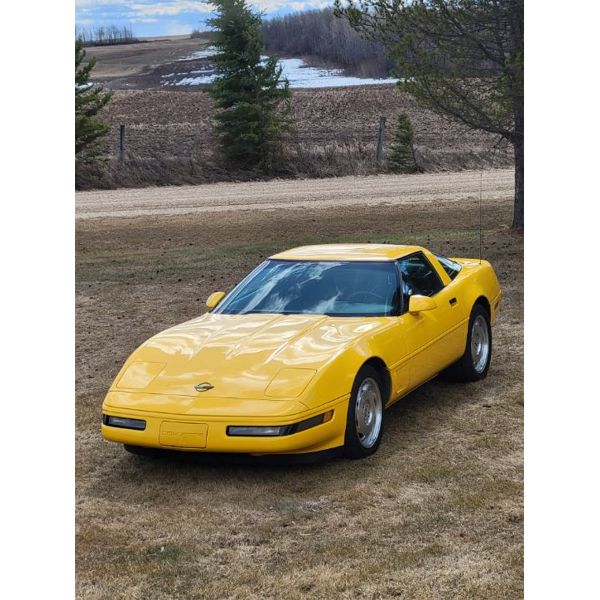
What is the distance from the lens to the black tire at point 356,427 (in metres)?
5.02

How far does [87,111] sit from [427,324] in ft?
9.46

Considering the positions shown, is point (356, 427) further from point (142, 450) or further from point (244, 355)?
point (142, 450)

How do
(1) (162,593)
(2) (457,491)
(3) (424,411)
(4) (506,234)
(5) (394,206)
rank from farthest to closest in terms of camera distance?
(5) (394,206)
(4) (506,234)
(3) (424,411)
(2) (457,491)
(1) (162,593)

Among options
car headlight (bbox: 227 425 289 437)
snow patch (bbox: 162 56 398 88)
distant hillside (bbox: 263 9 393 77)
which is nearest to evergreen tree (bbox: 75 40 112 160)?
snow patch (bbox: 162 56 398 88)

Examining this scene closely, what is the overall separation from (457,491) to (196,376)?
1.29 m

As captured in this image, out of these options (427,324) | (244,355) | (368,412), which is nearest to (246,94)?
(427,324)

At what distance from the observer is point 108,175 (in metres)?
7.15

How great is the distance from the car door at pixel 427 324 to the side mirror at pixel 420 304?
82mm

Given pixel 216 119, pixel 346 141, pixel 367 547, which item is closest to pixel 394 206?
pixel 346 141

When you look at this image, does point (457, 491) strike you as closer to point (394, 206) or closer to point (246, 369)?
point (246, 369)

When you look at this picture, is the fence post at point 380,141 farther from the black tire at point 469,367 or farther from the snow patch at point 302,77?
the black tire at point 469,367

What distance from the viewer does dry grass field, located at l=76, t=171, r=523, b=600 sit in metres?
4.14

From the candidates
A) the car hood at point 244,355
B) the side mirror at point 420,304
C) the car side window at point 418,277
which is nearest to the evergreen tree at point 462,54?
the car side window at point 418,277

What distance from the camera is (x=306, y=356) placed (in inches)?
199
